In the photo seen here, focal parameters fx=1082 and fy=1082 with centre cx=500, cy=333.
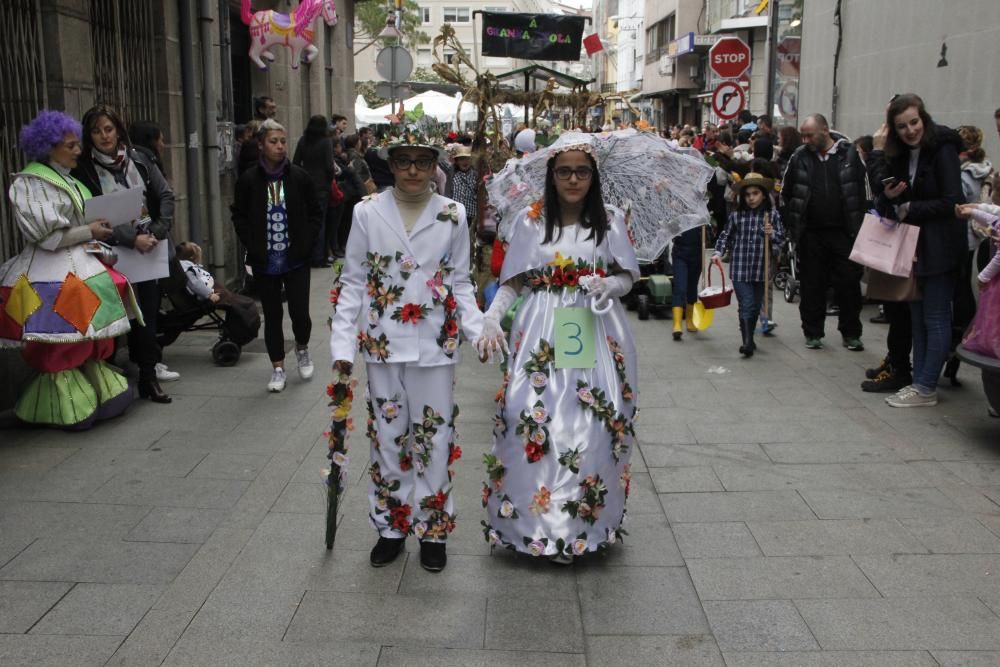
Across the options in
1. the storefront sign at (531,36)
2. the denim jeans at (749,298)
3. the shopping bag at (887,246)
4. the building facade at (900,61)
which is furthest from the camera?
the storefront sign at (531,36)

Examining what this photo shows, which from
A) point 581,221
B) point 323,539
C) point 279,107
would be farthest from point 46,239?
point 279,107

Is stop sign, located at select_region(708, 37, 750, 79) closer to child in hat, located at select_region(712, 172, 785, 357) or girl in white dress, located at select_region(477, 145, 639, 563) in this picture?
child in hat, located at select_region(712, 172, 785, 357)

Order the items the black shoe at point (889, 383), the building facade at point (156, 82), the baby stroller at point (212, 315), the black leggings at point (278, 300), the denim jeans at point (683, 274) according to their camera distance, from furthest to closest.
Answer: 1. the denim jeans at point (683, 274)
2. the baby stroller at point (212, 315)
3. the black shoe at point (889, 383)
4. the black leggings at point (278, 300)
5. the building facade at point (156, 82)

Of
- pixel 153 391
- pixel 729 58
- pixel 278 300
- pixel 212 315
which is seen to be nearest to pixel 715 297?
pixel 278 300

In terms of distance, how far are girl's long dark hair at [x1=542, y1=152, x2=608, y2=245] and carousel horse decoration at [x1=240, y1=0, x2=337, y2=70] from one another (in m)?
9.36

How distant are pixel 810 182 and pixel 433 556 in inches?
243

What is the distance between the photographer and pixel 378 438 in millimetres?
4598

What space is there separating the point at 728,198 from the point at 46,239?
6.32 metres

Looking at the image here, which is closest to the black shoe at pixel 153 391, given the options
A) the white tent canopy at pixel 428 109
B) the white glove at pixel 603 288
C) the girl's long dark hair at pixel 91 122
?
the girl's long dark hair at pixel 91 122

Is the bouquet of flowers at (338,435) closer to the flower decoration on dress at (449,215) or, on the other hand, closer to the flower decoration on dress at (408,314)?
the flower decoration on dress at (408,314)

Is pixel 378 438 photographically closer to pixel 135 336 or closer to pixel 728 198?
pixel 135 336

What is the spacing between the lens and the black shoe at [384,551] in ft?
15.4

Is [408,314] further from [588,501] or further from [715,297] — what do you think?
[715,297]

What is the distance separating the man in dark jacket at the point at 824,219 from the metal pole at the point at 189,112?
228 inches
